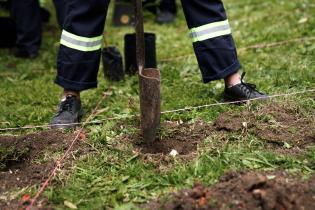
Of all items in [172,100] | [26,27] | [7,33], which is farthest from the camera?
[7,33]

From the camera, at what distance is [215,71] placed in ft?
10.4

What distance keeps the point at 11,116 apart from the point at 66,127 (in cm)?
63

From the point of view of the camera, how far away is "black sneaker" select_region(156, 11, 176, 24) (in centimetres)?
603

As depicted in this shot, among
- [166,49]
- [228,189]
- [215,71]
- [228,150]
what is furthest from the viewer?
[166,49]

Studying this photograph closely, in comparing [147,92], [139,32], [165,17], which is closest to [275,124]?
[147,92]

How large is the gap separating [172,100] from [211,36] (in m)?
0.64

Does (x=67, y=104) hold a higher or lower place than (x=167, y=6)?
higher

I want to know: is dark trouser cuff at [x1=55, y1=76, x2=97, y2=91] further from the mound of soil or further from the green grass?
the mound of soil

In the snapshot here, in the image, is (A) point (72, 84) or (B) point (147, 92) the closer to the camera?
(B) point (147, 92)

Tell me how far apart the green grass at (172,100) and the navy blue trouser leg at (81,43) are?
1.15 feet

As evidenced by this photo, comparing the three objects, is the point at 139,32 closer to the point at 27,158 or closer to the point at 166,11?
the point at 27,158

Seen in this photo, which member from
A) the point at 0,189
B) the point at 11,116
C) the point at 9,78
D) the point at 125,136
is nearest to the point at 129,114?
the point at 125,136

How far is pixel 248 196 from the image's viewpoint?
2.17m

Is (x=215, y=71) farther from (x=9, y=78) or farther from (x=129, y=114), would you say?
(x=9, y=78)
